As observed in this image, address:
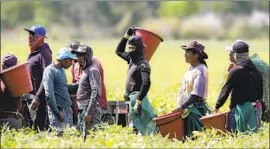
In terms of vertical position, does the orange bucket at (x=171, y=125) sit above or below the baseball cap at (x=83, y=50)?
below

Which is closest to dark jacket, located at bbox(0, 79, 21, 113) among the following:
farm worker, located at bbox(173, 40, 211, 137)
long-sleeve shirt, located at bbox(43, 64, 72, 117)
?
long-sleeve shirt, located at bbox(43, 64, 72, 117)

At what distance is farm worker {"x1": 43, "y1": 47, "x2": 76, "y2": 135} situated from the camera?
→ 35.9ft

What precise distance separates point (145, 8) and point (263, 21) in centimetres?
1968

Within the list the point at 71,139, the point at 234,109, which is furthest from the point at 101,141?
the point at 234,109

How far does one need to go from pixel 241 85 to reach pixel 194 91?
0.61 meters

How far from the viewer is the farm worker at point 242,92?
36.4ft

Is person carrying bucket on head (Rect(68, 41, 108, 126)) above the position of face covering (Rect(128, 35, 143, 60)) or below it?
below

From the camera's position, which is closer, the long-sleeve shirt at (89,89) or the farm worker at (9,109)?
the farm worker at (9,109)

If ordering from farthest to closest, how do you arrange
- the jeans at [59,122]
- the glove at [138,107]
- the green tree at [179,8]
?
1. the green tree at [179,8]
2. the glove at [138,107]
3. the jeans at [59,122]

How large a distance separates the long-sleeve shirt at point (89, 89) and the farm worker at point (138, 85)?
0.45 m

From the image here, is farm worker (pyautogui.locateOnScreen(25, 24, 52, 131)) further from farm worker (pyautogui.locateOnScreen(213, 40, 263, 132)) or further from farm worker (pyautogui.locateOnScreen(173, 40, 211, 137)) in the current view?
farm worker (pyautogui.locateOnScreen(213, 40, 263, 132))

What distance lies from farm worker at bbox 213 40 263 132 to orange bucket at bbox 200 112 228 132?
0.14 meters

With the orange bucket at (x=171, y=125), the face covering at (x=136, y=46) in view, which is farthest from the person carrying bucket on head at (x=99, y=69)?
the orange bucket at (x=171, y=125)

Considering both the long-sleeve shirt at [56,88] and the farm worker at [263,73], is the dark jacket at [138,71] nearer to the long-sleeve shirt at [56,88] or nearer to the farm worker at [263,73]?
the long-sleeve shirt at [56,88]
